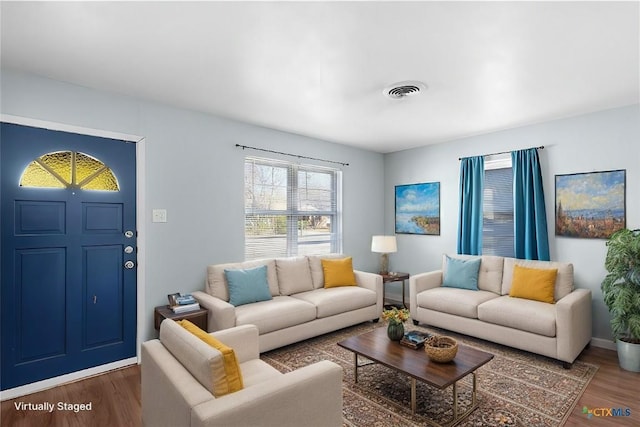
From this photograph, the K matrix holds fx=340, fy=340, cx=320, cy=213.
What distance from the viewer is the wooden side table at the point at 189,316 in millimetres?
3043

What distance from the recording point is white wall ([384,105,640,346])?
3469 millimetres

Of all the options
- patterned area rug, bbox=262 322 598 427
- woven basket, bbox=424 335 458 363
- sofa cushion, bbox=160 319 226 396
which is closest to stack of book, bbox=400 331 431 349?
woven basket, bbox=424 335 458 363

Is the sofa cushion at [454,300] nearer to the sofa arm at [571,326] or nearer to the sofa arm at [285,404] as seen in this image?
the sofa arm at [571,326]

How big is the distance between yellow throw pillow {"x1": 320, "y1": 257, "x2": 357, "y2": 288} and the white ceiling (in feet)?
6.27

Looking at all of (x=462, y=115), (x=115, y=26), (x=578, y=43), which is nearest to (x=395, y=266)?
(x=462, y=115)

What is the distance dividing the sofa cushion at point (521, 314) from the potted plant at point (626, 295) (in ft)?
1.61

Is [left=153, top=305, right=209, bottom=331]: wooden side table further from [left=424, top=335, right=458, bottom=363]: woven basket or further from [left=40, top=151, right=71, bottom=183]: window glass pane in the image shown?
[left=424, top=335, right=458, bottom=363]: woven basket

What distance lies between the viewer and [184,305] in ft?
10.4

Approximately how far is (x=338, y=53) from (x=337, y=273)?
9.14 ft

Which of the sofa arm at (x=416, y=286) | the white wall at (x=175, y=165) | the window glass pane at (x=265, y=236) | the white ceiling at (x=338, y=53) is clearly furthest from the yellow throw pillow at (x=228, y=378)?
the sofa arm at (x=416, y=286)

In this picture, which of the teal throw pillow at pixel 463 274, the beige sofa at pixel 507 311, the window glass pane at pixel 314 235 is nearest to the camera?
the beige sofa at pixel 507 311

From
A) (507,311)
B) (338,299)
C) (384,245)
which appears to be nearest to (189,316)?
(338,299)

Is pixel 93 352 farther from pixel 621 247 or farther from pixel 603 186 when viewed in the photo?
pixel 603 186
